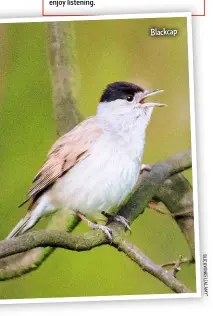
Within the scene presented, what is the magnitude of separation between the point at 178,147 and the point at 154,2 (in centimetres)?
23

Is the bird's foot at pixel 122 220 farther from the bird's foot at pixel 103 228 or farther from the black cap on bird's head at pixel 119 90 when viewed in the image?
the black cap on bird's head at pixel 119 90

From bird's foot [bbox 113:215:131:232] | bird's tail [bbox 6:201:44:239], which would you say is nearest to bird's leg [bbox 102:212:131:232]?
bird's foot [bbox 113:215:131:232]

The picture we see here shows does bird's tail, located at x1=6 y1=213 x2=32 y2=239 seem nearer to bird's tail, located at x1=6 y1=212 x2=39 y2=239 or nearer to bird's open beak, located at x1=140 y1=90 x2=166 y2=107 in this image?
bird's tail, located at x1=6 y1=212 x2=39 y2=239

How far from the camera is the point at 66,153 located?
0.90 meters

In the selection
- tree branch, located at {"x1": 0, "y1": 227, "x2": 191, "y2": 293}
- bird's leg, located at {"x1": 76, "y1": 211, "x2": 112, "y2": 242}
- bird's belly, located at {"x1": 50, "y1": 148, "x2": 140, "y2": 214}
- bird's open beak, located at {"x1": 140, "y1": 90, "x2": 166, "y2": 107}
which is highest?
bird's open beak, located at {"x1": 140, "y1": 90, "x2": 166, "y2": 107}

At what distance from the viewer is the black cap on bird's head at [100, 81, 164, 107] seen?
0.91 metres

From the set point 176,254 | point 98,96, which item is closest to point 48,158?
point 98,96

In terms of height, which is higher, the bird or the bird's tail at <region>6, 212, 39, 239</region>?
the bird

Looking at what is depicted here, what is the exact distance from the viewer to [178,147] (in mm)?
914

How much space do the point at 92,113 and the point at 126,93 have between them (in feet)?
0.20

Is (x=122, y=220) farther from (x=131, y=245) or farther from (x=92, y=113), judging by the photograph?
(x=92, y=113)

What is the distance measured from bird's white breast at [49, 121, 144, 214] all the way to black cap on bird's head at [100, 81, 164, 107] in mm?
58

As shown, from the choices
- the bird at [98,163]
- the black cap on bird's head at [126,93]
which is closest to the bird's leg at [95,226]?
the bird at [98,163]

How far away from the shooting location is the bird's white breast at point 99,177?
0.89m
